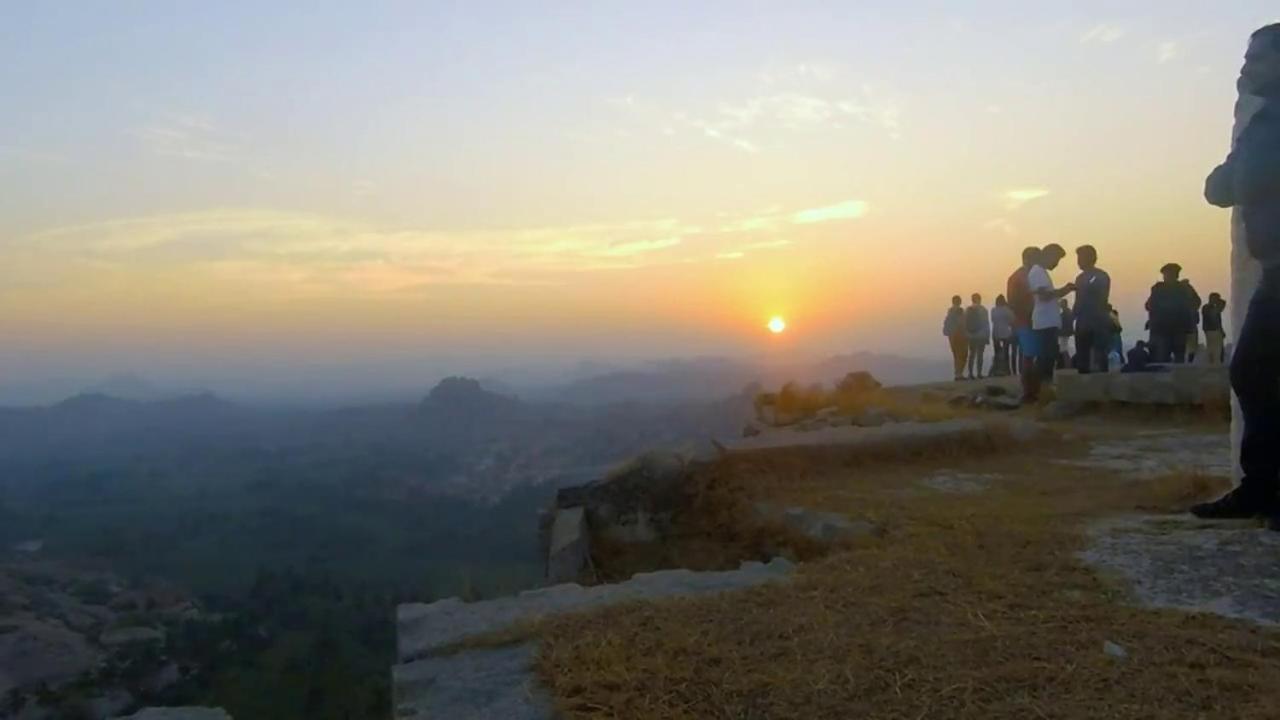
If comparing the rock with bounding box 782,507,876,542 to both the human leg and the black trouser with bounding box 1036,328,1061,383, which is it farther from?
the black trouser with bounding box 1036,328,1061,383

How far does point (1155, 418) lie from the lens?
33.3 ft

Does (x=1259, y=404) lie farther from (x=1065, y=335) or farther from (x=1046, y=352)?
(x=1065, y=335)

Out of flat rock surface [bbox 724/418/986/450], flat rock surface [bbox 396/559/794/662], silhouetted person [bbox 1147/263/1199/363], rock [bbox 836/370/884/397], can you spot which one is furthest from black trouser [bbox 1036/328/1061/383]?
flat rock surface [bbox 396/559/794/662]

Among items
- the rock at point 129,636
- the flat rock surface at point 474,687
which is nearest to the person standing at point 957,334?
the flat rock surface at point 474,687

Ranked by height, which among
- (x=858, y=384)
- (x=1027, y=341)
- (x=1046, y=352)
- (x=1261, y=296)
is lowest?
(x=858, y=384)

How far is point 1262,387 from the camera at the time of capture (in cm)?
484

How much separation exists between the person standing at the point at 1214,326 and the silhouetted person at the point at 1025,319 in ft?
16.4

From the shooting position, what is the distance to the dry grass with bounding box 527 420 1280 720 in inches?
107

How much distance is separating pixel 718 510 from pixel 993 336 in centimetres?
1170

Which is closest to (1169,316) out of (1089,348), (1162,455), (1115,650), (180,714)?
(1089,348)

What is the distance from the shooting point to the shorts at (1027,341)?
11641mm

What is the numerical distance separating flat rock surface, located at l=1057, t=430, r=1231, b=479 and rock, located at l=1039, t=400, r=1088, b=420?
1.45 metres

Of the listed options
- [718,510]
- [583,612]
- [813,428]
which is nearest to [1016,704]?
[583,612]

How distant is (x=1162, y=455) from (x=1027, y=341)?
3.90 meters
